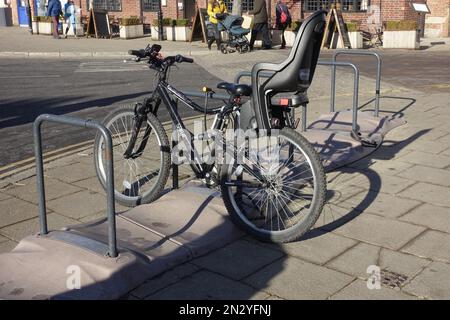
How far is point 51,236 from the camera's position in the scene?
4.07m

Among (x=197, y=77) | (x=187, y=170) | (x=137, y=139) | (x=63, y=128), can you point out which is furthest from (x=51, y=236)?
(x=197, y=77)

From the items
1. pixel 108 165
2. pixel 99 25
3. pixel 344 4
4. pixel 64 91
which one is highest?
pixel 344 4

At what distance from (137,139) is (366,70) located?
11.3 m

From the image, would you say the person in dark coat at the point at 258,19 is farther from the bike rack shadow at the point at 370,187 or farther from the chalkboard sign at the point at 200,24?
the bike rack shadow at the point at 370,187

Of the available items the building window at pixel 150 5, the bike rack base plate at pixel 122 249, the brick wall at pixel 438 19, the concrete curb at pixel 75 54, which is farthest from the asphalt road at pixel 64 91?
the brick wall at pixel 438 19

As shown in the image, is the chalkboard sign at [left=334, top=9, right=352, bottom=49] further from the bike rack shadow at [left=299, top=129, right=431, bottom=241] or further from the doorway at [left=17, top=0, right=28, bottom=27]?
the doorway at [left=17, top=0, right=28, bottom=27]

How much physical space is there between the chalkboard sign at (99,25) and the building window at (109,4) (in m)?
6.07

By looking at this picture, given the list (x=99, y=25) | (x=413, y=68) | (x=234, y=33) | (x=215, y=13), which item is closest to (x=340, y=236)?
(x=413, y=68)

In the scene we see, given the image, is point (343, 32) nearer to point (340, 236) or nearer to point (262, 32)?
point (262, 32)

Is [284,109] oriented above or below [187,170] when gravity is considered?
above

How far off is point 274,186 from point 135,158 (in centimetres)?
152

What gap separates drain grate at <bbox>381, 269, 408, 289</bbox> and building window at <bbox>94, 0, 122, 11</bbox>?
32041mm

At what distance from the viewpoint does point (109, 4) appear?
34.2 metres
